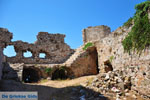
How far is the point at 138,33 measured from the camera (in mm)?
6738

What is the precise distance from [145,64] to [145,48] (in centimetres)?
80

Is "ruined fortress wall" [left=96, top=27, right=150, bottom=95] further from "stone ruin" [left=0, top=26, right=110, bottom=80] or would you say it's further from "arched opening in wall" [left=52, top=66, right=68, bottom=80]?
"arched opening in wall" [left=52, top=66, right=68, bottom=80]

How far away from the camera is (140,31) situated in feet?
21.7

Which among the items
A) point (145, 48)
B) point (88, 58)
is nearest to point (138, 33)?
point (145, 48)

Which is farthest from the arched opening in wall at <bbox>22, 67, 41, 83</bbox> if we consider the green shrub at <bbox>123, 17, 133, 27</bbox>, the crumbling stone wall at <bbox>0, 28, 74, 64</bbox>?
the green shrub at <bbox>123, 17, 133, 27</bbox>

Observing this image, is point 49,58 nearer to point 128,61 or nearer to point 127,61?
point 127,61

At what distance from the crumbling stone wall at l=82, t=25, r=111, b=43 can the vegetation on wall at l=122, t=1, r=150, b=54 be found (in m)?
15.9

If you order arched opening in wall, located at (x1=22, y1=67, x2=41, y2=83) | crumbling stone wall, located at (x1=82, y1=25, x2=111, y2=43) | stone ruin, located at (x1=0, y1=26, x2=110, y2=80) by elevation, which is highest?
crumbling stone wall, located at (x1=82, y1=25, x2=111, y2=43)

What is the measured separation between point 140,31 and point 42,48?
43.6 ft

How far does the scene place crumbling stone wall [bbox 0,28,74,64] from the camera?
15.9m

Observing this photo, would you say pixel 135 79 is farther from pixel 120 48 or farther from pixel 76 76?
pixel 76 76

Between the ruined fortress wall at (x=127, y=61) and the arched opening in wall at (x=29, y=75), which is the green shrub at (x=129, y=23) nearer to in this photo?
the ruined fortress wall at (x=127, y=61)

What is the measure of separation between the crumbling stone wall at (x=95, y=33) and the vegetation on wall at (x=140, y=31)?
15.9m

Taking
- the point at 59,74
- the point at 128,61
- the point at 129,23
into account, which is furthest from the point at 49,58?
the point at 129,23
